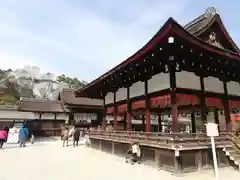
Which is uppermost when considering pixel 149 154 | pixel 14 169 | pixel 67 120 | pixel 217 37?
pixel 217 37

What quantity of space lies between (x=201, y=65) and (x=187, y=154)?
4095 mm

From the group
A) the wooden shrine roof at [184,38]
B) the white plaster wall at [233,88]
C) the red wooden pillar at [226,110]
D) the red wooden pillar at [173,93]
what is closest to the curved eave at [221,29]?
the wooden shrine roof at [184,38]

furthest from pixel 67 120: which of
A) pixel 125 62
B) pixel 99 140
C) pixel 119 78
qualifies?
pixel 125 62

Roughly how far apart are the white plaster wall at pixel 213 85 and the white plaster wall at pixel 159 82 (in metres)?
2.25

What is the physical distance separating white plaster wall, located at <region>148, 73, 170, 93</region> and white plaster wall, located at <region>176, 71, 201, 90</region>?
471 mm

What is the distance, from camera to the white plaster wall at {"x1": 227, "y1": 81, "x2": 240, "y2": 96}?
36.5ft

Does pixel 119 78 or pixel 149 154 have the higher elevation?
pixel 119 78

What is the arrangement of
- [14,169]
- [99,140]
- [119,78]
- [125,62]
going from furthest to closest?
[99,140] → [119,78] → [125,62] → [14,169]

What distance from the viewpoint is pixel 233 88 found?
11445 millimetres

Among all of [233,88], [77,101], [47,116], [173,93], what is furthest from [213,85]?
[47,116]

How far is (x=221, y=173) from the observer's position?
26.3 ft

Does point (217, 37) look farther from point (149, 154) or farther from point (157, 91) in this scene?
point (149, 154)

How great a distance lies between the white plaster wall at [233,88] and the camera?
11.1 metres

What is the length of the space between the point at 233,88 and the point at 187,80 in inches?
154
